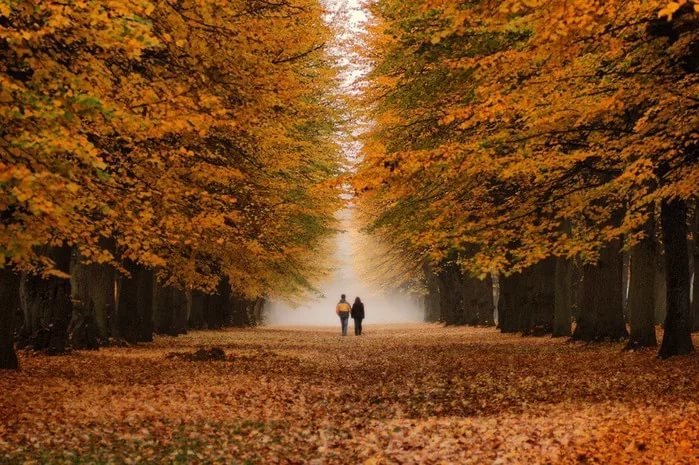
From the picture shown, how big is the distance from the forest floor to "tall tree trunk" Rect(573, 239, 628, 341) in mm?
3214

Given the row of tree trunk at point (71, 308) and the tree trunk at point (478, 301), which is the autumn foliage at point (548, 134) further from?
the tree trunk at point (478, 301)

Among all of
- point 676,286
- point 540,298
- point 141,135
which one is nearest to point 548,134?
point 676,286

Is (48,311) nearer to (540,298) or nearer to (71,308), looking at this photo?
(71,308)

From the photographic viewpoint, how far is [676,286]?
15.8 metres

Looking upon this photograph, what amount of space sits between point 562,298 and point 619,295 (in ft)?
14.9

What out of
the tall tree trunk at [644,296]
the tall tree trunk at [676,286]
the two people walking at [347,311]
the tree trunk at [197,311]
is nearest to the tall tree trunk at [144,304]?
the two people walking at [347,311]

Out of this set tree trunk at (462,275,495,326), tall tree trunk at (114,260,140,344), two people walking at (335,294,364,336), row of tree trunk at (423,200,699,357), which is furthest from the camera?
tree trunk at (462,275,495,326)

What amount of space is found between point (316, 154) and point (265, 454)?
1807 centimetres

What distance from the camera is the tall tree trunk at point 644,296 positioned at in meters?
17.9

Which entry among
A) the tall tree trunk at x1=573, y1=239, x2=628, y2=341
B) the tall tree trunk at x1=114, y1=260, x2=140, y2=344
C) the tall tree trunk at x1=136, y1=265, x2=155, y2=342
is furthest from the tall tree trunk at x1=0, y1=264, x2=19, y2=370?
the tall tree trunk at x1=573, y1=239, x2=628, y2=341

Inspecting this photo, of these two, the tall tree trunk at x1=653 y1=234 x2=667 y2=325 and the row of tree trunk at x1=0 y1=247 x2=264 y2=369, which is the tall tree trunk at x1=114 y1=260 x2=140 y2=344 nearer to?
the row of tree trunk at x1=0 y1=247 x2=264 y2=369

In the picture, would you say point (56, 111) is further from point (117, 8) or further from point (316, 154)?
point (316, 154)

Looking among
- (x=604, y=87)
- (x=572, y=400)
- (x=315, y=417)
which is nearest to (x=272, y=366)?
(x=315, y=417)

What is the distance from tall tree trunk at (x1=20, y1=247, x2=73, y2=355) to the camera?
728 inches
